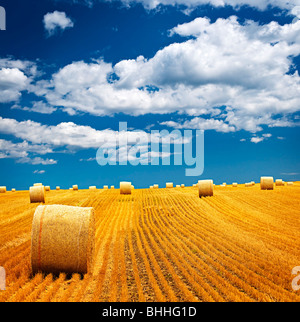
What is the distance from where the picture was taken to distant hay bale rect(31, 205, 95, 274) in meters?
8.30

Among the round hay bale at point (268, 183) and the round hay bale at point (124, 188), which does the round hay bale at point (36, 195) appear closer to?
the round hay bale at point (124, 188)

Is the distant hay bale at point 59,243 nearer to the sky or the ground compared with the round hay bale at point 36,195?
nearer to the sky

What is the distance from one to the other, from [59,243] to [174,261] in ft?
12.8

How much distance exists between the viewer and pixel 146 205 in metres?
25.4

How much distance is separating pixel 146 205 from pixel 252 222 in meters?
10.7

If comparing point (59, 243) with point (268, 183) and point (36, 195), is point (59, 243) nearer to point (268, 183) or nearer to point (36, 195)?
point (36, 195)

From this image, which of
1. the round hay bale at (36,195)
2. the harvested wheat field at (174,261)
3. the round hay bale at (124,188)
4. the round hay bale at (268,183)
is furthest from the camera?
the round hay bale at (124,188)

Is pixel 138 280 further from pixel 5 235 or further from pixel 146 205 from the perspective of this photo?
pixel 146 205

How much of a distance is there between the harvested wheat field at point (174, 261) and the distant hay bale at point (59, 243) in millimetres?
276

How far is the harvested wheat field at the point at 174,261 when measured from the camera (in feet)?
22.7

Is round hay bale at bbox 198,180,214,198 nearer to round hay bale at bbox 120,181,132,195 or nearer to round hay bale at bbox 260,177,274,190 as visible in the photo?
round hay bale at bbox 260,177,274,190

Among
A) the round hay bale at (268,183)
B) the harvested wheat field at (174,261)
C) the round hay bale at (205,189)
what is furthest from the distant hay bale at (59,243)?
the round hay bale at (268,183)

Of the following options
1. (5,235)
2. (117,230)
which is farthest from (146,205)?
(5,235)

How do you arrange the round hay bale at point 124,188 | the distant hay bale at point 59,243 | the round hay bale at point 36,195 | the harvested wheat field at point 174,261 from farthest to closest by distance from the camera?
the round hay bale at point 124,188 < the round hay bale at point 36,195 < the distant hay bale at point 59,243 < the harvested wheat field at point 174,261
